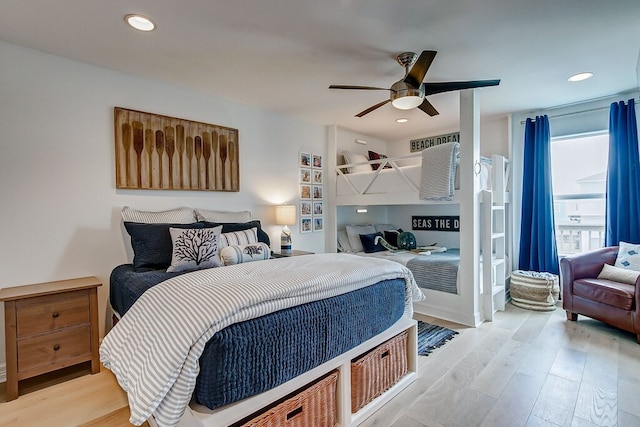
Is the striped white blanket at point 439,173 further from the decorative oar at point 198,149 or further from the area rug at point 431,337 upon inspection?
the decorative oar at point 198,149

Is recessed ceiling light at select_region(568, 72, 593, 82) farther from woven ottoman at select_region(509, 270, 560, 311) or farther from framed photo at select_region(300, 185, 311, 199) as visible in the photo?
framed photo at select_region(300, 185, 311, 199)

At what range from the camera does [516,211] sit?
4.14 meters

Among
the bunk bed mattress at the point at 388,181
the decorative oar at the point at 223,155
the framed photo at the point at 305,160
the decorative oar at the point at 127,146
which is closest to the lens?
the decorative oar at the point at 127,146

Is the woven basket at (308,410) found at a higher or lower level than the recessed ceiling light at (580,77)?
lower

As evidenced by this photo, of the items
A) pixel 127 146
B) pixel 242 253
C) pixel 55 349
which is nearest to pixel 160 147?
pixel 127 146

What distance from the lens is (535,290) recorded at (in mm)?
3543

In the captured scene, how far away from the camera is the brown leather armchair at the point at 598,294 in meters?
2.66

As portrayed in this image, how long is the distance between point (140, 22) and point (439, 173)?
2783 millimetres

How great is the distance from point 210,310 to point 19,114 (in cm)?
234

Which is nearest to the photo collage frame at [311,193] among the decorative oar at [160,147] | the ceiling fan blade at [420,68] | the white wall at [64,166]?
the white wall at [64,166]

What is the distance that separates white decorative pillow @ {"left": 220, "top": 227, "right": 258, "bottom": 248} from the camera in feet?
8.78

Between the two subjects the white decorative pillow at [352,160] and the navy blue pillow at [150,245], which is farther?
the white decorative pillow at [352,160]

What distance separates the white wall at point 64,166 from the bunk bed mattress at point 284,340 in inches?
34.7

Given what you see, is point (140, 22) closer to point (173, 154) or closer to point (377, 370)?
point (173, 154)
